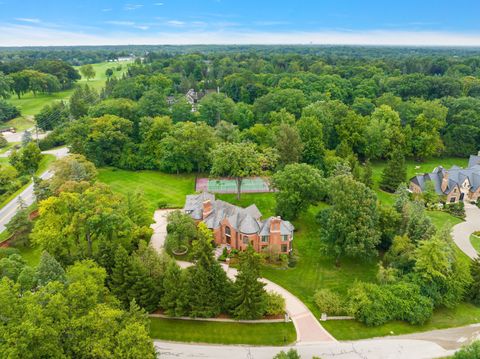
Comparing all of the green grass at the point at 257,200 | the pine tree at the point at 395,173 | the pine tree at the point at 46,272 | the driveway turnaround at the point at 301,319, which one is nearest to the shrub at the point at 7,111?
the green grass at the point at 257,200

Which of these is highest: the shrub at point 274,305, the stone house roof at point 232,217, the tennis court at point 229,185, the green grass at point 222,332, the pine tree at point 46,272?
the pine tree at point 46,272

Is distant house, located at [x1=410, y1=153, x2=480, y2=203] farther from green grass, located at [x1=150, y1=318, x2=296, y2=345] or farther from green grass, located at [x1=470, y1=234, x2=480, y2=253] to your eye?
green grass, located at [x1=150, y1=318, x2=296, y2=345]

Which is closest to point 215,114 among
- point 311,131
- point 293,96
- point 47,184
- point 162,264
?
point 293,96

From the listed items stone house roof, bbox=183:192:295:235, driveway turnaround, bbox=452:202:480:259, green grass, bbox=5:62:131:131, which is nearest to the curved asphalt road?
stone house roof, bbox=183:192:295:235

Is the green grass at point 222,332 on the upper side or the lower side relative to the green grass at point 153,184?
lower

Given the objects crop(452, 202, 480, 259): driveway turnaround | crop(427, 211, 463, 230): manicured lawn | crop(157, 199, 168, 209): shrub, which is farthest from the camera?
crop(157, 199, 168, 209): shrub

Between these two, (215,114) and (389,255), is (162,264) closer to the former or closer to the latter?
(389,255)

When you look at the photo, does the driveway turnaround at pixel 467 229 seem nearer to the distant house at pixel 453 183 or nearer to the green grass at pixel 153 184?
the distant house at pixel 453 183
